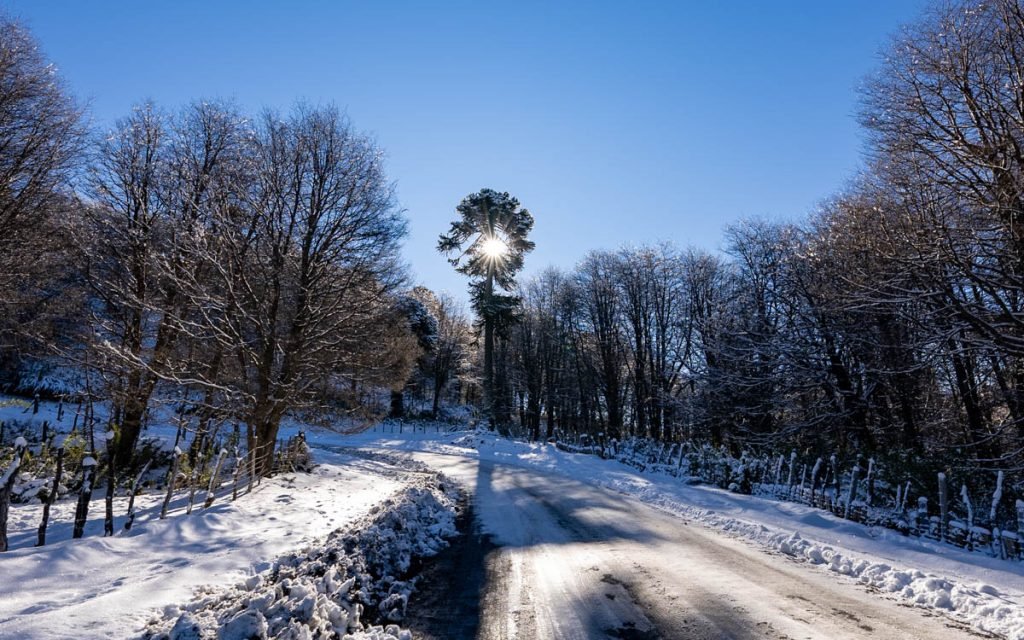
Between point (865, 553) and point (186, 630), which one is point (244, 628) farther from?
point (865, 553)

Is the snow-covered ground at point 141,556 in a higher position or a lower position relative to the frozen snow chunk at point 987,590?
lower

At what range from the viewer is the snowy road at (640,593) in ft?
16.2

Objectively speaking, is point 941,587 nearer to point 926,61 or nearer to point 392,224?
point 926,61

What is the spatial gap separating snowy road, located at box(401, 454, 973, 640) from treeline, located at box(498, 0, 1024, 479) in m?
5.22

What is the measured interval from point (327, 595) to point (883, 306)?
14782 mm

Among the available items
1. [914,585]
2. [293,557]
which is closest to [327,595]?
[293,557]

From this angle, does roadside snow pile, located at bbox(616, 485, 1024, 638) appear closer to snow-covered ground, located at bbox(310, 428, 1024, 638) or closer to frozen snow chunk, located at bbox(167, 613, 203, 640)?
snow-covered ground, located at bbox(310, 428, 1024, 638)

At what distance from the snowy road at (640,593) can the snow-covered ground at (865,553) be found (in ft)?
1.31

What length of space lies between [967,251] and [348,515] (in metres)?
12.3

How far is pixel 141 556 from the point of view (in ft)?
19.7

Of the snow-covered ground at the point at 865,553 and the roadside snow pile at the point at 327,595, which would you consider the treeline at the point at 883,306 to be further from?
the roadside snow pile at the point at 327,595

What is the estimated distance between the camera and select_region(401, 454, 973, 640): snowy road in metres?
4.95

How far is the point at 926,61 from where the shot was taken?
33.2 ft

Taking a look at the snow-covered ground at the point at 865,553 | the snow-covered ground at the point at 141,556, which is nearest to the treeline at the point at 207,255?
the snow-covered ground at the point at 141,556
